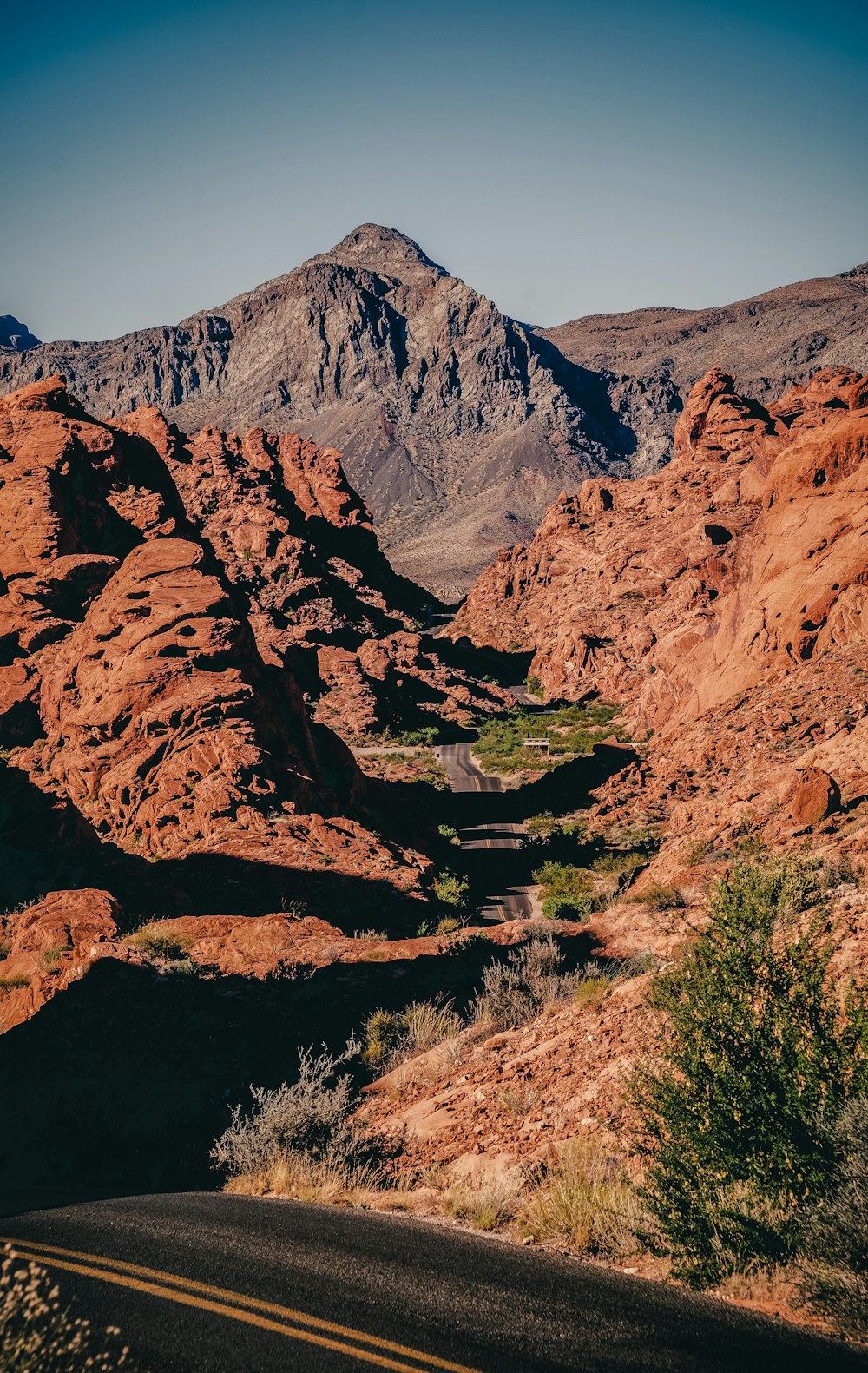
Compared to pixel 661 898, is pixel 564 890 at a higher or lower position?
lower

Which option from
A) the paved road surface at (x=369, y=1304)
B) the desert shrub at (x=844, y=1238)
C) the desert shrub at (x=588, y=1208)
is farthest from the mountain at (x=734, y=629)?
the paved road surface at (x=369, y=1304)

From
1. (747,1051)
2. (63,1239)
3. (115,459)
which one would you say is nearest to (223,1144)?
(63,1239)

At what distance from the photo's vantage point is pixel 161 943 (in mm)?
16406

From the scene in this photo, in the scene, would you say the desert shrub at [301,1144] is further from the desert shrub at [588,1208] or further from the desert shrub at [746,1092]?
the desert shrub at [746,1092]

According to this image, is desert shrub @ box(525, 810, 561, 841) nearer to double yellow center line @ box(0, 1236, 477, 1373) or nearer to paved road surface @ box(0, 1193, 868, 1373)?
paved road surface @ box(0, 1193, 868, 1373)

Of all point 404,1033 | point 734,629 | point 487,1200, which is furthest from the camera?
point 734,629

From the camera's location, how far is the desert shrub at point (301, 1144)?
30.7 feet

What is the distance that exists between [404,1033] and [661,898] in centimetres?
751

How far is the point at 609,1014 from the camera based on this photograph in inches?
450

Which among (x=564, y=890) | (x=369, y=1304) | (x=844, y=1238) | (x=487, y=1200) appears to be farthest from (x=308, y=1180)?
(x=564, y=890)

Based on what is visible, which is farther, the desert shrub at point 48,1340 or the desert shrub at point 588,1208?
the desert shrub at point 588,1208

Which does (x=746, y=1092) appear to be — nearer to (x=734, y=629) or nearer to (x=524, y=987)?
(x=524, y=987)

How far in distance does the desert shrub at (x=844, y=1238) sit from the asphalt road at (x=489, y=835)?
20147 millimetres

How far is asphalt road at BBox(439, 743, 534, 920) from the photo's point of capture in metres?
27.2
